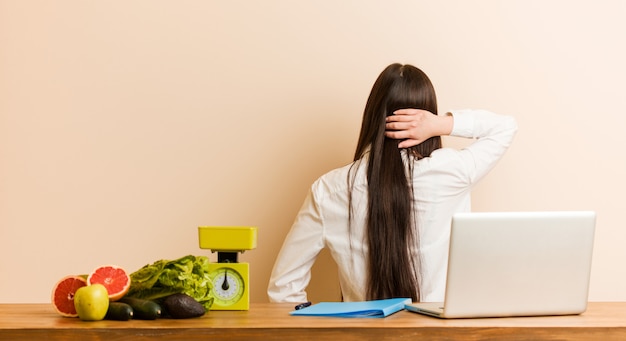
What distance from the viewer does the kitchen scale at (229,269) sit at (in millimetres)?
2146

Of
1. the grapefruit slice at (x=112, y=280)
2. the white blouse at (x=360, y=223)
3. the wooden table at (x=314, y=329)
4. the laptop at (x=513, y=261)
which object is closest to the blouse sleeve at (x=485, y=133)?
the white blouse at (x=360, y=223)

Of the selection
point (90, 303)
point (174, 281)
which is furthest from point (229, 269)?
point (90, 303)

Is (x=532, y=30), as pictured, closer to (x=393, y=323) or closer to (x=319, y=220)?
(x=319, y=220)

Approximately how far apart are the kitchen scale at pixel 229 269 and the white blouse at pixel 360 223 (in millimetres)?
471

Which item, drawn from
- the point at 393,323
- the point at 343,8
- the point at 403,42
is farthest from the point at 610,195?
the point at 393,323

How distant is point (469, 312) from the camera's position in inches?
75.5

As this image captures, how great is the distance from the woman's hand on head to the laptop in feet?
2.45

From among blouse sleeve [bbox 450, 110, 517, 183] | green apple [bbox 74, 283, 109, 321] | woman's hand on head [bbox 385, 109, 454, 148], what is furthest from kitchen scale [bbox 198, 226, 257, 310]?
blouse sleeve [bbox 450, 110, 517, 183]

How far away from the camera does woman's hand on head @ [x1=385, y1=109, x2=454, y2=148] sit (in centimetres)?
262

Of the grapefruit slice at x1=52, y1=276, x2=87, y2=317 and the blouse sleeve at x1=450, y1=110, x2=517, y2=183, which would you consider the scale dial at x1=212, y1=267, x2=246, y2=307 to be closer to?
the grapefruit slice at x1=52, y1=276, x2=87, y2=317

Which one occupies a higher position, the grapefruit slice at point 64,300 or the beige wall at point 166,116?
the beige wall at point 166,116

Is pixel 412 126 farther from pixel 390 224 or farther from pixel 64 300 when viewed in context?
pixel 64 300

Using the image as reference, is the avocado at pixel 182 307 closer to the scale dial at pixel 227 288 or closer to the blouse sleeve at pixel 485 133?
the scale dial at pixel 227 288

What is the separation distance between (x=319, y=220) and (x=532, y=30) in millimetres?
1404
